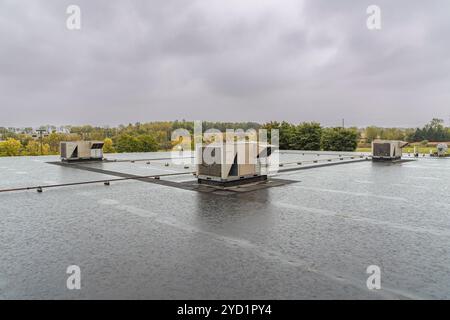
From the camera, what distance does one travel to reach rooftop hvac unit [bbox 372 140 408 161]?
18.1 meters

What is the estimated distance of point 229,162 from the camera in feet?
33.6

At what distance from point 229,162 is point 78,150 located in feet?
37.0

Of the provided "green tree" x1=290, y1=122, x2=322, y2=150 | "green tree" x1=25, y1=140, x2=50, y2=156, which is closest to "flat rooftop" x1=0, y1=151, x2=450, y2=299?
"green tree" x1=290, y1=122, x2=322, y2=150

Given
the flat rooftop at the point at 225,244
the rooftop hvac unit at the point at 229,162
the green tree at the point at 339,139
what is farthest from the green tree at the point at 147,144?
the flat rooftop at the point at 225,244

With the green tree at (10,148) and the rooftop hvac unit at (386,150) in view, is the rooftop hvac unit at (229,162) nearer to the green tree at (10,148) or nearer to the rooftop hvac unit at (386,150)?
the rooftop hvac unit at (386,150)

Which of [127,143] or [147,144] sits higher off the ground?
[127,143]

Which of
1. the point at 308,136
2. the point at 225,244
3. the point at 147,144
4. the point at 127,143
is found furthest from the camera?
the point at 127,143

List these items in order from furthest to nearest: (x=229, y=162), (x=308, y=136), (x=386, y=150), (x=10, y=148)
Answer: (x=10, y=148) < (x=308, y=136) < (x=386, y=150) < (x=229, y=162)

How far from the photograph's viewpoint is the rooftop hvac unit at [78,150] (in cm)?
1756

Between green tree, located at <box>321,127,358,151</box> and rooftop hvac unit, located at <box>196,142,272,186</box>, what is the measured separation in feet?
65.8

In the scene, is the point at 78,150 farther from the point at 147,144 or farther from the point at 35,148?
the point at 35,148

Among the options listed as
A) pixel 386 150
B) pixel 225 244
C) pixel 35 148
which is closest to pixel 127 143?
pixel 35 148
